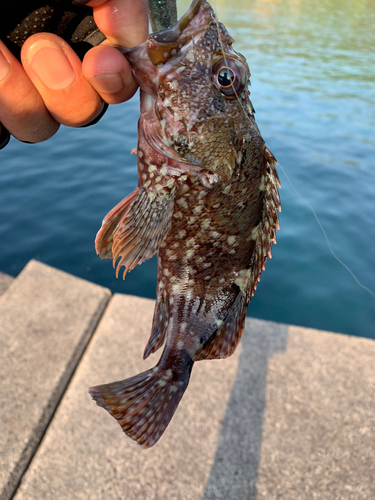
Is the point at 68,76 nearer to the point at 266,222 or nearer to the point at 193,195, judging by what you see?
the point at 193,195

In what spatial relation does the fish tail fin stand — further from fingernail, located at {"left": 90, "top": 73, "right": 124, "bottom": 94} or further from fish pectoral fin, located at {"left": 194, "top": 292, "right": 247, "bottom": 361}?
fingernail, located at {"left": 90, "top": 73, "right": 124, "bottom": 94}

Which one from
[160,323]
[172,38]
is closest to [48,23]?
[172,38]

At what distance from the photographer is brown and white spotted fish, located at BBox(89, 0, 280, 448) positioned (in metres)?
1.91

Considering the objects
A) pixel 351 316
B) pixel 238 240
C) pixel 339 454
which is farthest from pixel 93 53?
pixel 351 316

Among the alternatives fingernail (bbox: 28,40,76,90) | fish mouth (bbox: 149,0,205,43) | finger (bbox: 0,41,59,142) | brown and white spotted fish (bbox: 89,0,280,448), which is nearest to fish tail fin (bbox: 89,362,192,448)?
brown and white spotted fish (bbox: 89,0,280,448)

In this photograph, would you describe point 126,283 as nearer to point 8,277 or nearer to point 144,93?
point 8,277

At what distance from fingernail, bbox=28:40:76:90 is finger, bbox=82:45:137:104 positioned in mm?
124

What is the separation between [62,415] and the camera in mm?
3777

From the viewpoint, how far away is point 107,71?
1.82 metres

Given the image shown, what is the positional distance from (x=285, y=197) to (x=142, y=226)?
307 inches

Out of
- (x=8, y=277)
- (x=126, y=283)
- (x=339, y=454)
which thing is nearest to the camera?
(x=339, y=454)

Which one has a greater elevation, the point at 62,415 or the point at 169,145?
the point at 169,145

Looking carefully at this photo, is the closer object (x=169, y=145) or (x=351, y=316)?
(x=169, y=145)

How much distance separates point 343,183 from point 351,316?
3.96 m
